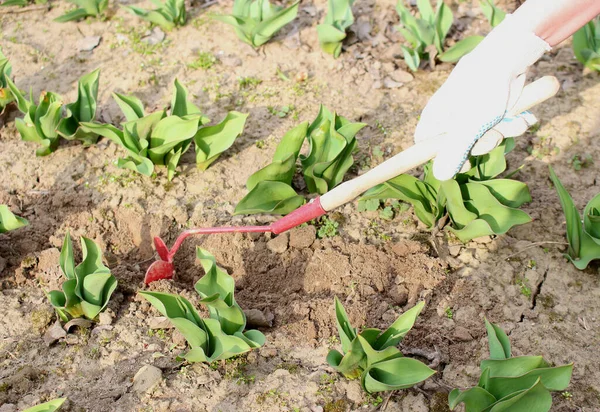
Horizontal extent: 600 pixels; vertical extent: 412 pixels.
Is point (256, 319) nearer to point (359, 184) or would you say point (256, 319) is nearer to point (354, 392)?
point (354, 392)

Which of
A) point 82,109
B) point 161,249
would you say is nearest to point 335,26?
point 82,109

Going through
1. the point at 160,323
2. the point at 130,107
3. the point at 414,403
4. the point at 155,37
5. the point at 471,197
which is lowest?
the point at 414,403

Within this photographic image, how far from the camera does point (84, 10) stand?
14.9ft

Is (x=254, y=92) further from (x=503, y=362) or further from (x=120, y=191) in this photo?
(x=503, y=362)

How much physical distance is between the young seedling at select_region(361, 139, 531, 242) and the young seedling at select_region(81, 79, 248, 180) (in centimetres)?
86

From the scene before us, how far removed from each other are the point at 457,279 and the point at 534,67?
1.92 m

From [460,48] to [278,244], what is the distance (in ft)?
6.05

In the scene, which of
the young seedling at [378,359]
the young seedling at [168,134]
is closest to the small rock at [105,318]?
the young seedling at [168,134]

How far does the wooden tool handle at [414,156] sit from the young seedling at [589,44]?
5.34 ft

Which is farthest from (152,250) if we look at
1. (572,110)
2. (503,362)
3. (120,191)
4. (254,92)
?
(572,110)

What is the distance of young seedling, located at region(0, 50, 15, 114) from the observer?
373cm

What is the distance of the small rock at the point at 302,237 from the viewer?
129 inches

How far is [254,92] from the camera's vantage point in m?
4.16

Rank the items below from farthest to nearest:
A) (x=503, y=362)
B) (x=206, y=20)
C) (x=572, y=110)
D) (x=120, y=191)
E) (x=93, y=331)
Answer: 1. (x=206, y=20)
2. (x=572, y=110)
3. (x=120, y=191)
4. (x=93, y=331)
5. (x=503, y=362)
